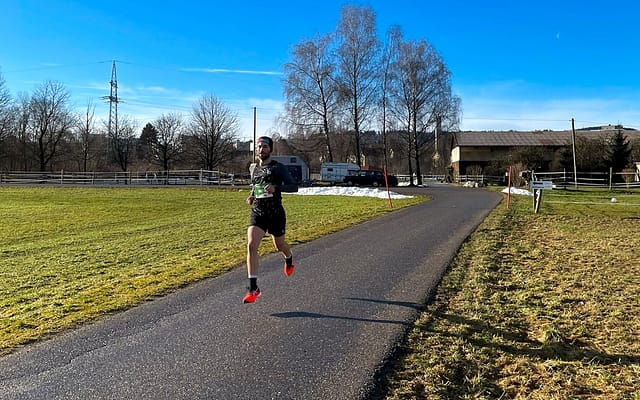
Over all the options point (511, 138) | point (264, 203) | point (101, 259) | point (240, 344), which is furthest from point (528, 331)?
point (511, 138)

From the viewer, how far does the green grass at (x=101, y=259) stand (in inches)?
211

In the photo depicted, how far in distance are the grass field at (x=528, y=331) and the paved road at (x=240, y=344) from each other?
33 centimetres

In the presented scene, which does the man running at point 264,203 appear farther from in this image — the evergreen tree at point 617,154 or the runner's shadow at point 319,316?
the evergreen tree at point 617,154

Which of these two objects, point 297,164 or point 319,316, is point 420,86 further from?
point 319,316

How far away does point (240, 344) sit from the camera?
416 centimetres

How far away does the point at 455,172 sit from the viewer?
A: 69.0 metres

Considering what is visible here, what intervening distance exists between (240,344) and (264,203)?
6.05ft

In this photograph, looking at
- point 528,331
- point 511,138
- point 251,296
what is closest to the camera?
point 528,331

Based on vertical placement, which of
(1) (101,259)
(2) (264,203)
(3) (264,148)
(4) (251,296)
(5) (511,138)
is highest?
(5) (511,138)

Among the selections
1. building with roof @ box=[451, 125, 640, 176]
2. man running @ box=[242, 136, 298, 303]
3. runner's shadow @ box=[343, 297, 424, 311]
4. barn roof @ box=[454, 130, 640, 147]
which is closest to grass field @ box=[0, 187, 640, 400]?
runner's shadow @ box=[343, 297, 424, 311]

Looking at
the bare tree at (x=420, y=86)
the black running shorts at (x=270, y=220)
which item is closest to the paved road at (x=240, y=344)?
the black running shorts at (x=270, y=220)

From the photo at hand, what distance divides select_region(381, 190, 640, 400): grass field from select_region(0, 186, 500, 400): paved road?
1.10ft

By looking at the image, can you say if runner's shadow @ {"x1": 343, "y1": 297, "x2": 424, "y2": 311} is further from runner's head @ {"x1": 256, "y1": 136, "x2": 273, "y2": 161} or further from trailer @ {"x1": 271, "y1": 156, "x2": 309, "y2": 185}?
trailer @ {"x1": 271, "y1": 156, "x2": 309, "y2": 185}

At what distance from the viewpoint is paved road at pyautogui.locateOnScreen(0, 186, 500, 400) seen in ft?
11.0
